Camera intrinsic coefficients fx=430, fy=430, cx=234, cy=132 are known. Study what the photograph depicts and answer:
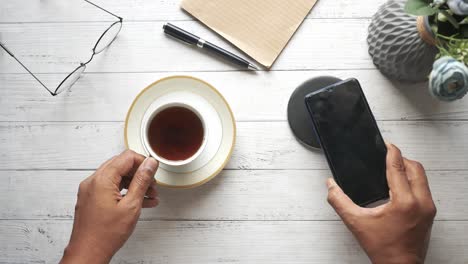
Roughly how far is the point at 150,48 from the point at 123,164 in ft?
0.80

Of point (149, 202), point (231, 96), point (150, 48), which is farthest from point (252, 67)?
point (149, 202)

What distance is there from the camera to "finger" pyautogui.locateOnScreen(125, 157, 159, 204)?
635 millimetres

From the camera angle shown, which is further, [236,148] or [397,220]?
[236,148]

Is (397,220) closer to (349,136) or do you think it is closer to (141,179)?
(349,136)

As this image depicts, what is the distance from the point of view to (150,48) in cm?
79

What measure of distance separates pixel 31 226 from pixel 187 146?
0.34m

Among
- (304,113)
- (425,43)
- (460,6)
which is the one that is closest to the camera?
(460,6)

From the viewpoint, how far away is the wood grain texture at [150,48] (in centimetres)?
78

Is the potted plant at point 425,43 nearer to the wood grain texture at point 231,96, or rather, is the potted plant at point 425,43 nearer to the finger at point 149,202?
the wood grain texture at point 231,96

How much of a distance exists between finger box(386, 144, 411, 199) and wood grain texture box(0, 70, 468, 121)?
0.38ft

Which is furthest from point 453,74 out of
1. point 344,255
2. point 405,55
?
point 344,255

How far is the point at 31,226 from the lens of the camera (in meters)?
0.79

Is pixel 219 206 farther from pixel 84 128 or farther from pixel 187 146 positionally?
pixel 84 128

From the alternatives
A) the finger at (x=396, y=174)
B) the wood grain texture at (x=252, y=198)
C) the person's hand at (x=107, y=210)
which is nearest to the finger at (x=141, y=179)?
the person's hand at (x=107, y=210)
